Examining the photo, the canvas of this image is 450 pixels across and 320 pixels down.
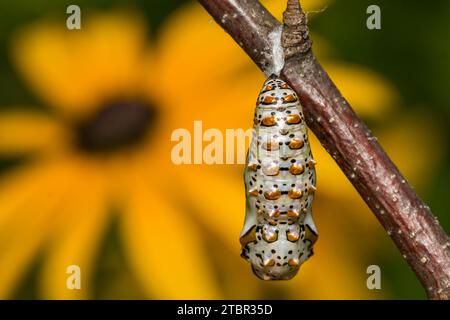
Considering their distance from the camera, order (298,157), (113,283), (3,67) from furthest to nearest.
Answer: (3,67) → (113,283) → (298,157)

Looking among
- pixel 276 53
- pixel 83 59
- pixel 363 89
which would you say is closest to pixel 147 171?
pixel 83 59

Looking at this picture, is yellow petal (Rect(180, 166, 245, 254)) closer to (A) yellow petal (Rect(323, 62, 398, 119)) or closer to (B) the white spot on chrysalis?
(A) yellow petal (Rect(323, 62, 398, 119))

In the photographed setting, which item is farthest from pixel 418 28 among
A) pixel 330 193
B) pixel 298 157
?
pixel 298 157

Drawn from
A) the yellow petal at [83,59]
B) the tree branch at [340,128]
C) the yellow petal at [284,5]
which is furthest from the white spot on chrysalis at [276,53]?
the yellow petal at [83,59]

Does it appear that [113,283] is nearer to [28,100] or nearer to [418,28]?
[28,100]

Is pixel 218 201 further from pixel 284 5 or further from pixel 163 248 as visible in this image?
Answer: pixel 284 5

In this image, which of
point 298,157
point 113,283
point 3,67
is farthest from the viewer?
point 3,67
